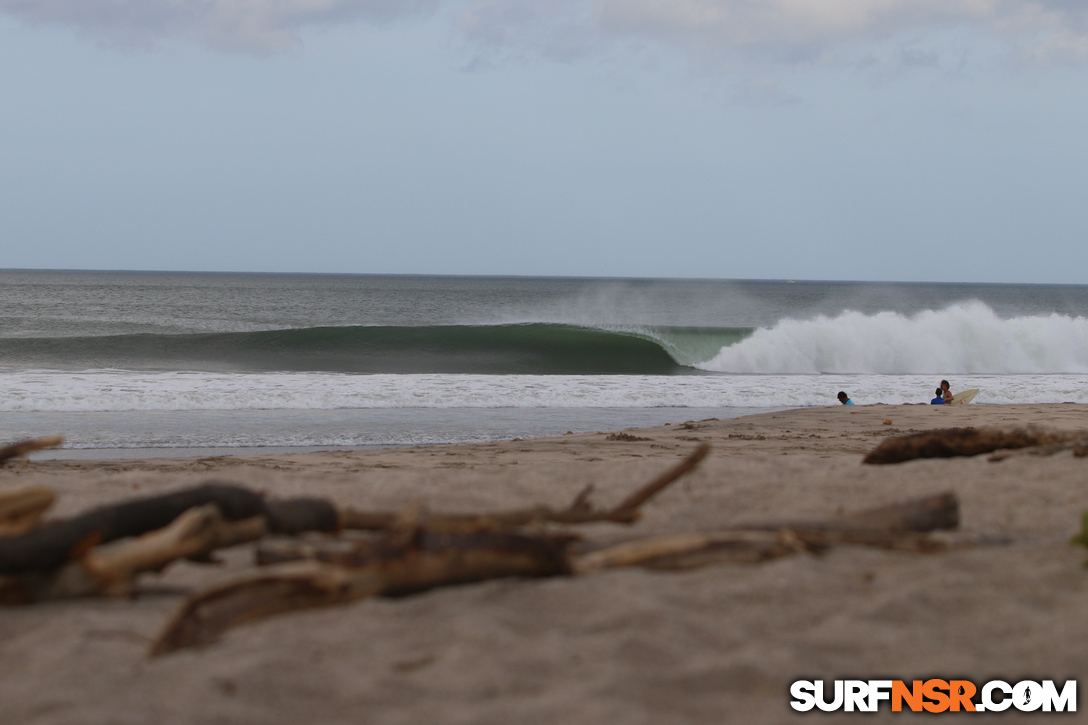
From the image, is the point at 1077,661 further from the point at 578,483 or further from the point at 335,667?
the point at 578,483

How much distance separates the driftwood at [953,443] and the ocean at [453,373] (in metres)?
5.82

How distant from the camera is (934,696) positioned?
184 centimetres

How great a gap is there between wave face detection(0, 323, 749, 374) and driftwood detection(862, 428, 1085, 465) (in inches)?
637

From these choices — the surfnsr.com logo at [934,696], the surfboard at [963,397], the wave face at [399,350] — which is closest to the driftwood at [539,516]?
the surfnsr.com logo at [934,696]

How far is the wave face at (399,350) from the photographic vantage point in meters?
21.6

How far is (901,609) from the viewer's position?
89.4 inches

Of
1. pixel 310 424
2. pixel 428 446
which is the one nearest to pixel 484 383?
pixel 310 424

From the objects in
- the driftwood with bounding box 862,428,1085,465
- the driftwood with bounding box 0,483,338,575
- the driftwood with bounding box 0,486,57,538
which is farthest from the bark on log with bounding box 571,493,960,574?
the driftwood with bounding box 862,428,1085,465

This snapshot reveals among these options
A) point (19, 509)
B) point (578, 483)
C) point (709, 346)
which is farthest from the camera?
point (709, 346)

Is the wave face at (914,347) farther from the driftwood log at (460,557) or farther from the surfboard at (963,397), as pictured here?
the driftwood log at (460,557)

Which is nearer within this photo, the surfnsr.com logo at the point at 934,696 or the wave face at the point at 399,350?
the surfnsr.com logo at the point at 934,696

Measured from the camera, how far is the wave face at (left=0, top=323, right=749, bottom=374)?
849 inches

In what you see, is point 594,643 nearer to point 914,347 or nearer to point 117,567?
point 117,567

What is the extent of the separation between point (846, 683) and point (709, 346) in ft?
73.4
